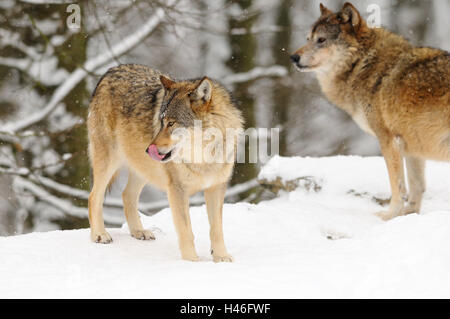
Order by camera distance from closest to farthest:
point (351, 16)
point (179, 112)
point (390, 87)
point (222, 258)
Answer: point (179, 112) < point (222, 258) < point (390, 87) < point (351, 16)

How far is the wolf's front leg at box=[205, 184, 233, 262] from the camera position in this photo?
3.95m

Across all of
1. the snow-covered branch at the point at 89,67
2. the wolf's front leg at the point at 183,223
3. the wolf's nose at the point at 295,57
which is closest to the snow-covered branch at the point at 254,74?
the snow-covered branch at the point at 89,67

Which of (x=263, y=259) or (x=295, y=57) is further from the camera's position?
(x=295, y=57)

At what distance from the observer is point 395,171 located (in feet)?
17.2

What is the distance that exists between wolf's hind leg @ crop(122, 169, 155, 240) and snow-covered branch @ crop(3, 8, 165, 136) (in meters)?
3.50

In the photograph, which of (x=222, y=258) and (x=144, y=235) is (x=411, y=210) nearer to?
(x=222, y=258)

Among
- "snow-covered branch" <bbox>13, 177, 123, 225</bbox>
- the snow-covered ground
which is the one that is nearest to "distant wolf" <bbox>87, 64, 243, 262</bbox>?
the snow-covered ground

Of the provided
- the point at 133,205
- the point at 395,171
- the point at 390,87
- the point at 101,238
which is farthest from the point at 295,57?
the point at 101,238

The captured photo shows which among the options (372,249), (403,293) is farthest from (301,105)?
(403,293)

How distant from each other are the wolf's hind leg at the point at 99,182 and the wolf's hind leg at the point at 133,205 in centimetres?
23

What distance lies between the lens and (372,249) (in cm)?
352

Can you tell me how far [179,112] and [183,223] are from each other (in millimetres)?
854

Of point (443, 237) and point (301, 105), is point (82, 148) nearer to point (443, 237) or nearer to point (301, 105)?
point (301, 105)

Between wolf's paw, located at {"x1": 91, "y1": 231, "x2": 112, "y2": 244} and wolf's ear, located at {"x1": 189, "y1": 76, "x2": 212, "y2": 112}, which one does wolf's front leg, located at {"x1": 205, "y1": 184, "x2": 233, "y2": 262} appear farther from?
wolf's paw, located at {"x1": 91, "y1": 231, "x2": 112, "y2": 244}
